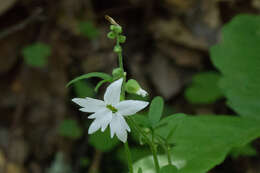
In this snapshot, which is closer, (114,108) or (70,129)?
(114,108)

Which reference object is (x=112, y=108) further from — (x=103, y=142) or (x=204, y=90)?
(x=204, y=90)

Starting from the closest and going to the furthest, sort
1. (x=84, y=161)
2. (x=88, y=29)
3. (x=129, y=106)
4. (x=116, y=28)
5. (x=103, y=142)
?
(x=129, y=106), (x=116, y=28), (x=103, y=142), (x=84, y=161), (x=88, y=29)

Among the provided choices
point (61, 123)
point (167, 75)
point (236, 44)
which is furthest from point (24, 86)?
point (236, 44)

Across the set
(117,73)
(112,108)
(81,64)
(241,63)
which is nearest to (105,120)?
(112,108)

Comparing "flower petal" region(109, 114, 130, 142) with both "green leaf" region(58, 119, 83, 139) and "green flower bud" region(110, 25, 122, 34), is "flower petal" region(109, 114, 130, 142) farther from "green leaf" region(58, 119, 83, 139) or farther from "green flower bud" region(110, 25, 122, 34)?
"green leaf" region(58, 119, 83, 139)

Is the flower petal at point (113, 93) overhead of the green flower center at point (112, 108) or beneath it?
overhead

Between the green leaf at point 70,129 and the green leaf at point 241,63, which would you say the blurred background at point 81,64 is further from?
the green leaf at point 241,63

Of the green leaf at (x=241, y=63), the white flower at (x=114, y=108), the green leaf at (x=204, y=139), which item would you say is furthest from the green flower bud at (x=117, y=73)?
the green leaf at (x=241, y=63)
